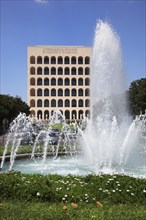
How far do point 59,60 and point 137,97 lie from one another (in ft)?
157

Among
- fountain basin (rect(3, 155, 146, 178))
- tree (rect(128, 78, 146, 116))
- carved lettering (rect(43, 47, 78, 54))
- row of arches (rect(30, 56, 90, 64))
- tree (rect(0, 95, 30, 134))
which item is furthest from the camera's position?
carved lettering (rect(43, 47, 78, 54))

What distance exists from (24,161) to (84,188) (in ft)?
36.1

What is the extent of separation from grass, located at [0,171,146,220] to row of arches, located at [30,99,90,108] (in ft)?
280

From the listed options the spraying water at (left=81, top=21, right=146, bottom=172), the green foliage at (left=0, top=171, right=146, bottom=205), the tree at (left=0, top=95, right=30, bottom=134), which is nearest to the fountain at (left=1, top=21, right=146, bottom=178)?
the spraying water at (left=81, top=21, right=146, bottom=172)

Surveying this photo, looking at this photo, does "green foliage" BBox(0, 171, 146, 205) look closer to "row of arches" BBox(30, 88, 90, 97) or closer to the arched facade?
the arched facade

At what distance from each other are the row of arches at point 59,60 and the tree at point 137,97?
133ft

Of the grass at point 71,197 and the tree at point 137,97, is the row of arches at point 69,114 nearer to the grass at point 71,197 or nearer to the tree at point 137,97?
the tree at point 137,97

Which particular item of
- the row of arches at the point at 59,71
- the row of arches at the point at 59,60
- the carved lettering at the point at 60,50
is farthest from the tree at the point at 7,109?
the carved lettering at the point at 60,50

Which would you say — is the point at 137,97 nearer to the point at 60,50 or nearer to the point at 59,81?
the point at 59,81

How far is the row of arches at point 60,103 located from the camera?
308 ft

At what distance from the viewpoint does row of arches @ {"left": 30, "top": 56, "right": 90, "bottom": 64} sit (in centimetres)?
9275

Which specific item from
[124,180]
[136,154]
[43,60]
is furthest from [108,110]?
[43,60]

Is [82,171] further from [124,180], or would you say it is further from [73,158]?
[124,180]

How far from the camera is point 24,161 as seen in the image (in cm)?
1847
